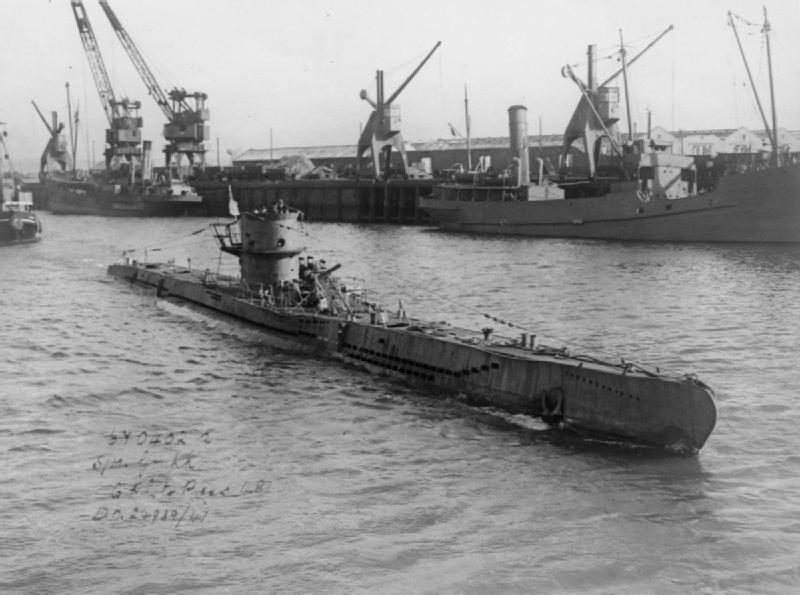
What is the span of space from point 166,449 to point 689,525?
32.6 feet

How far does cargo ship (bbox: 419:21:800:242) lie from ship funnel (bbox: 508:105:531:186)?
0.27 ft

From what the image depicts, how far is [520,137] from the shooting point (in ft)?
228

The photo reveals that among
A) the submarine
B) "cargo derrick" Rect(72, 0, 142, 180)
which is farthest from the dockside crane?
the submarine

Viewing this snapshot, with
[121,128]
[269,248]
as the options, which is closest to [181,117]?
[121,128]

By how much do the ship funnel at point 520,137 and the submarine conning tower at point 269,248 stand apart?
4136cm

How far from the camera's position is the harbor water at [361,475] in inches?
467

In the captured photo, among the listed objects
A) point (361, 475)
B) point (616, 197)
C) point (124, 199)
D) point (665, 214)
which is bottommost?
point (361, 475)

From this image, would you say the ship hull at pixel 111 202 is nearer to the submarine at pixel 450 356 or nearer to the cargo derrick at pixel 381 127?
the cargo derrick at pixel 381 127

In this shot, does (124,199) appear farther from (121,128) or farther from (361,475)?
(361,475)

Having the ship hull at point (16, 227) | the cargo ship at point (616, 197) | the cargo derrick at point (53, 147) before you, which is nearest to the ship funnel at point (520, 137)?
the cargo ship at point (616, 197)

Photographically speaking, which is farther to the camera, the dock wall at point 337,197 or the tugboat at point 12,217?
the dock wall at point 337,197

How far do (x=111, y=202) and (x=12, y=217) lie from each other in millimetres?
43622

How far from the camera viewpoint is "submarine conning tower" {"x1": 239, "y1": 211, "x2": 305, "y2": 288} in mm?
29266

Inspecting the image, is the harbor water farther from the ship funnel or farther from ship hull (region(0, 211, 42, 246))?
the ship funnel
